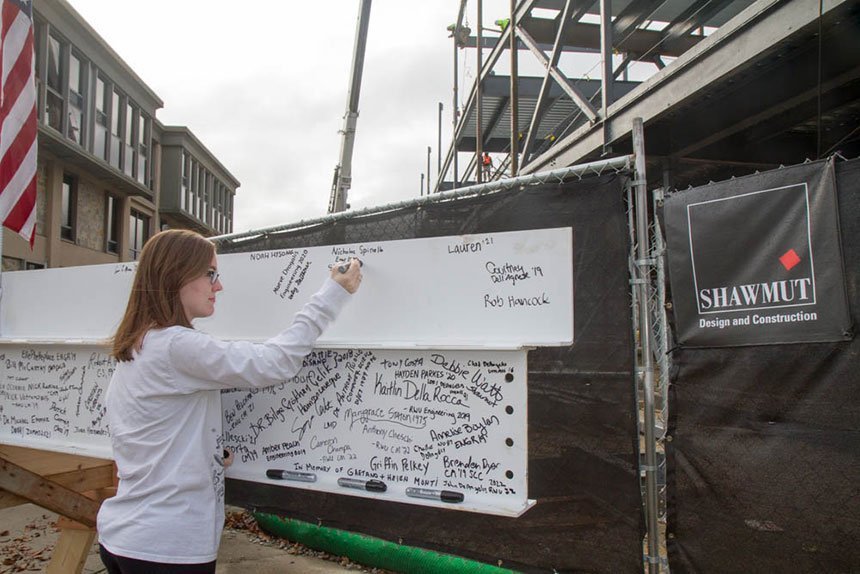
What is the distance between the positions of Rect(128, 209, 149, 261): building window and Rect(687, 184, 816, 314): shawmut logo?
22974mm

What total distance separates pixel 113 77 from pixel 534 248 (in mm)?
21960

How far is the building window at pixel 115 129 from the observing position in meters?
20.4

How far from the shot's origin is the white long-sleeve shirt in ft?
6.50

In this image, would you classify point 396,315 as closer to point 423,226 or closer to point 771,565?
point 423,226

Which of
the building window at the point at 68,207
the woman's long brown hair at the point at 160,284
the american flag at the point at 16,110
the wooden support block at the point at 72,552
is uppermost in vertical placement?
the building window at the point at 68,207

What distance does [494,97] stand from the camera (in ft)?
34.6

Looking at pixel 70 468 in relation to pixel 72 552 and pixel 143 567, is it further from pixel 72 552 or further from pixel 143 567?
pixel 143 567

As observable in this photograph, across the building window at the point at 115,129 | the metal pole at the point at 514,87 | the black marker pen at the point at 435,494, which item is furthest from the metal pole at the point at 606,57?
the building window at the point at 115,129

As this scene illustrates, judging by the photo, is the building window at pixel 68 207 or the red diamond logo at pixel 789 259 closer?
the red diamond logo at pixel 789 259

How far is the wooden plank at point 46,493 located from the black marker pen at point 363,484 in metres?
1.38

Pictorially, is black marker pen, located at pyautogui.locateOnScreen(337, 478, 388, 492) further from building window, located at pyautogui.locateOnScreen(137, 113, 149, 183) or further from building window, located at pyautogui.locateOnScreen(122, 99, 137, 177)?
building window, located at pyautogui.locateOnScreen(137, 113, 149, 183)

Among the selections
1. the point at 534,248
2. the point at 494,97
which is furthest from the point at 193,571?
the point at 494,97

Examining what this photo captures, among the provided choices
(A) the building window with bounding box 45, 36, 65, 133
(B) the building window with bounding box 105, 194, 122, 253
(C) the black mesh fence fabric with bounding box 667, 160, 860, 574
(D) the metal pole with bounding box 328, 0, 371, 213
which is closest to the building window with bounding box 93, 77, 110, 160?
(B) the building window with bounding box 105, 194, 122, 253

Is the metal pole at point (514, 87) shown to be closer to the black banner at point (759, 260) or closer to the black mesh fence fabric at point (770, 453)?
the black banner at point (759, 260)
